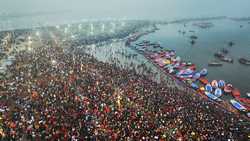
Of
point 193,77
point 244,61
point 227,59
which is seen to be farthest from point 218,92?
point 244,61

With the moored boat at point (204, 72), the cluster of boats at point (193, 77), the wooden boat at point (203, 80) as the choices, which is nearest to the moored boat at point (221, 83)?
the cluster of boats at point (193, 77)

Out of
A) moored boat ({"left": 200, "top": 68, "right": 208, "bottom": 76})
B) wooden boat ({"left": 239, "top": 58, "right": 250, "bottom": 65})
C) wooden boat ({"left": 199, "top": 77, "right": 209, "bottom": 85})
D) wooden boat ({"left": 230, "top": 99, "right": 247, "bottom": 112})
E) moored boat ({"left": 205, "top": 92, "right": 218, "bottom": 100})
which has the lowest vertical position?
wooden boat ({"left": 230, "top": 99, "right": 247, "bottom": 112})

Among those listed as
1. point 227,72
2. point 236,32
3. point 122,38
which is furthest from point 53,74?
point 236,32

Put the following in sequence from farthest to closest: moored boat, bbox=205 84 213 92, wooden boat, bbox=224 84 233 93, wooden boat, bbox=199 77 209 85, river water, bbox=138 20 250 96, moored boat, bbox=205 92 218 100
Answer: river water, bbox=138 20 250 96
wooden boat, bbox=199 77 209 85
moored boat, bbox=205 84 213 92
wooden boat, bbox=224 84 233 93
moored boat, bbox=205 92 218 100

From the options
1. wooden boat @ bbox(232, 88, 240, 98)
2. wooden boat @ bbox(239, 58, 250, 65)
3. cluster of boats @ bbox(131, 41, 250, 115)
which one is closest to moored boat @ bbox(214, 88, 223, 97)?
cluster of boats @ bbox(131, 41, 250, 115)

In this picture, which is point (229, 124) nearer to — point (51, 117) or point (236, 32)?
point (51, 117)

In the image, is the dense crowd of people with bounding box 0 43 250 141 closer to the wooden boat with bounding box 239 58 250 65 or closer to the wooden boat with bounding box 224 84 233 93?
the wooden boat with bounding box 224 84 233 93

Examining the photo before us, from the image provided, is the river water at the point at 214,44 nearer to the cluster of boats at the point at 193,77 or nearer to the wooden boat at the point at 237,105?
the cluster of boats at the point at 193,77
